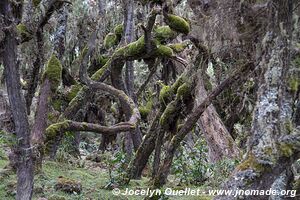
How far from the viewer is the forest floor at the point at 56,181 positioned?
7.40 meters

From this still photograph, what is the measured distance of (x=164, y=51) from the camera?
8961 mm

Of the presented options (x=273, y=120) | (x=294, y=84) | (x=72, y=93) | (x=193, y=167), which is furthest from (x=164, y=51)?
(x=273, y=120)

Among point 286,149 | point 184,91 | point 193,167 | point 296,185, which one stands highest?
point 184,91

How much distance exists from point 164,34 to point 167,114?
2.34 metres

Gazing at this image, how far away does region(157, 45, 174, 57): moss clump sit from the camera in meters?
8.95

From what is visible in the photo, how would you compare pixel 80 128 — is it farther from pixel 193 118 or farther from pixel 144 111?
pixel 144 111

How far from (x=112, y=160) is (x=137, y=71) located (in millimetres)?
10722

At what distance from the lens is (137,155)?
899 centimetres

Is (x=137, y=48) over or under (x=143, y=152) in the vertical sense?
over

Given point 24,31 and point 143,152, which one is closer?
point 24,31

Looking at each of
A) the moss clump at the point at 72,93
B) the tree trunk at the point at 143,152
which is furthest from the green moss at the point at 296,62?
the moss clump at the point at 72,93

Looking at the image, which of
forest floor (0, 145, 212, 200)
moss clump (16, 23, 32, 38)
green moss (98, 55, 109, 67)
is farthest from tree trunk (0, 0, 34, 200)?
green moss (98, 55, 109, 67)

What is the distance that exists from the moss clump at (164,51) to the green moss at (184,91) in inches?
52.1

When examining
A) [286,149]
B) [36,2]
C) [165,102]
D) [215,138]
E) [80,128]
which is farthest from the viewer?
[215,138]
